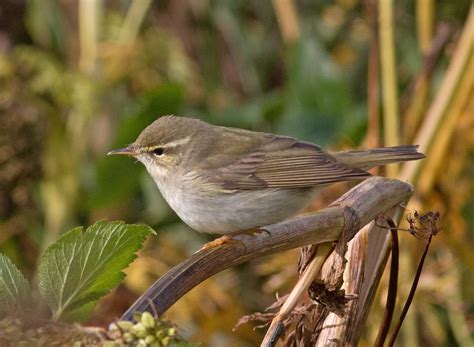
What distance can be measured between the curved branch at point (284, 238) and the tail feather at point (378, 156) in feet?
2.41

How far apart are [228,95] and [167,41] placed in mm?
551

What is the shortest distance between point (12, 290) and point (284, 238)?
57 cm

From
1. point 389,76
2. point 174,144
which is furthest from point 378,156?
point 389,76

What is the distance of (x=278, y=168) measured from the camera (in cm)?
302

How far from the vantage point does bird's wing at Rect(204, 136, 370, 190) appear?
112 inches

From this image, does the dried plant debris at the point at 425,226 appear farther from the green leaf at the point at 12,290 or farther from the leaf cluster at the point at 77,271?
the green leaf at the point at 12,290

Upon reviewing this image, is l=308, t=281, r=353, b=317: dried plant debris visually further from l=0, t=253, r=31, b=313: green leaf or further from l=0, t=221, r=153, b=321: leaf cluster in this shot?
l=0, t=253, r=31, b=313: green leaf

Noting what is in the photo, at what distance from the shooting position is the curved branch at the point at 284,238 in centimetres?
132

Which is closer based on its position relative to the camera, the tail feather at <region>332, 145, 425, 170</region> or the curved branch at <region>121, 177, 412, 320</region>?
the curved branch at <region>121, 177, 412, 320</region>

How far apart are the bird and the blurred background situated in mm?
765

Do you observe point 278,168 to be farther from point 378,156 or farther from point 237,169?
point 378,156

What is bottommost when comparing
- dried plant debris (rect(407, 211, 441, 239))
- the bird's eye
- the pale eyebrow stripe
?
dried plant debris (rect(407, 211, 441, 239))

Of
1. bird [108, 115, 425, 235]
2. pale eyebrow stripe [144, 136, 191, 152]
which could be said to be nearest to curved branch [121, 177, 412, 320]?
bird [108, 115, 425, 235]

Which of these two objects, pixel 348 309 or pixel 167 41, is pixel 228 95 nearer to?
pixel 167 41
